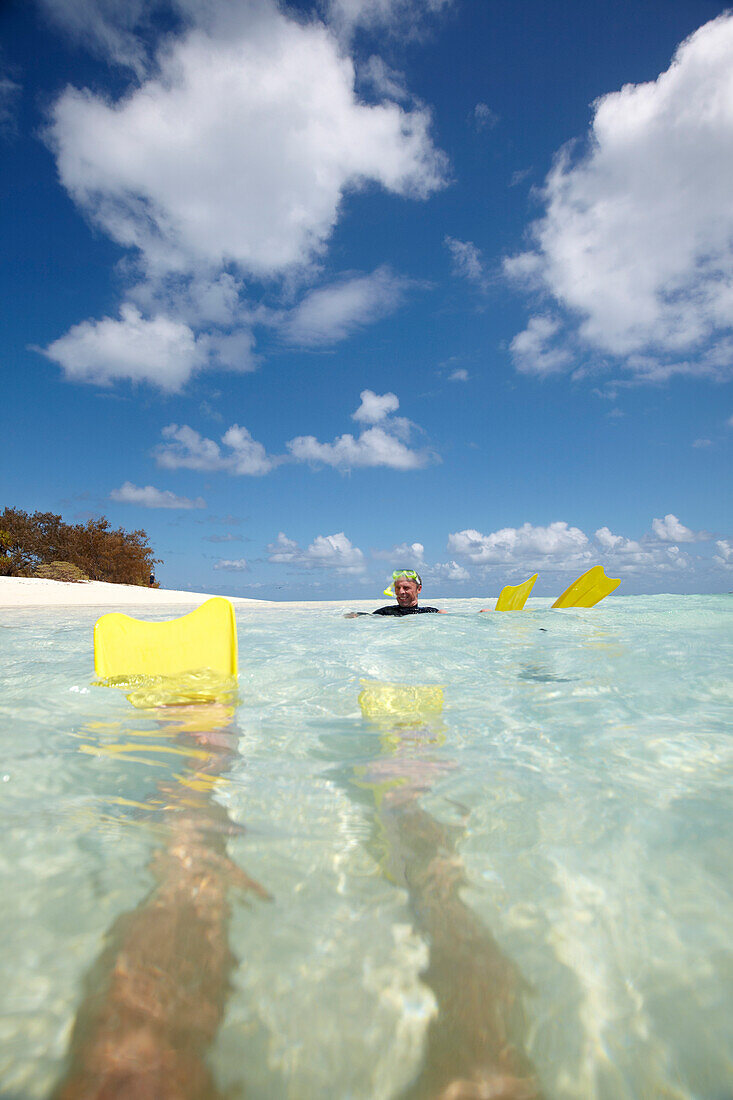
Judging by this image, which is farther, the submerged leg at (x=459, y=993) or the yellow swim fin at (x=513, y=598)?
the yellow swim fin at (x=513, y=598)

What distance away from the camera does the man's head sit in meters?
9.56

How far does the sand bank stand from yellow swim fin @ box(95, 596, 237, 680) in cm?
1489

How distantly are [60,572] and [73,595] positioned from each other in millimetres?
6118

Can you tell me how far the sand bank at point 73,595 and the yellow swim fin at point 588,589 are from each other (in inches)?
546

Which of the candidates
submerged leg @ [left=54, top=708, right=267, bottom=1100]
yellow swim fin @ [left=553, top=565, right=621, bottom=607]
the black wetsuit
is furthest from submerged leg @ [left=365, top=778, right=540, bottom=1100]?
yellow swim fin @ [left=553, top=565, right=621, bottom=607]

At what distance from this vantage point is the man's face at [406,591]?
9562mm

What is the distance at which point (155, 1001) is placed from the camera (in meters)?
1.22

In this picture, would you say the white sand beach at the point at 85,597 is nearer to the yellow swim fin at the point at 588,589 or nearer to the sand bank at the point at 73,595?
the sand bank at the point at 73,595

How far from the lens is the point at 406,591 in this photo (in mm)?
9570

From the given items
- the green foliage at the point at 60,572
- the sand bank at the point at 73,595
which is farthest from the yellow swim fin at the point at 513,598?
the green foliage at the point at 60,572

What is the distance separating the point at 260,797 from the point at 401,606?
7.61m

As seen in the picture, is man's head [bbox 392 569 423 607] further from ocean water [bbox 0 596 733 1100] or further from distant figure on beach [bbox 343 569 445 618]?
ocean water [bbox 0 596 733 1100]

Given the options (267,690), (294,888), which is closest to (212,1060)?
(294,888)

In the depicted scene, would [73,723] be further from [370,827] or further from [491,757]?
[491,757]
